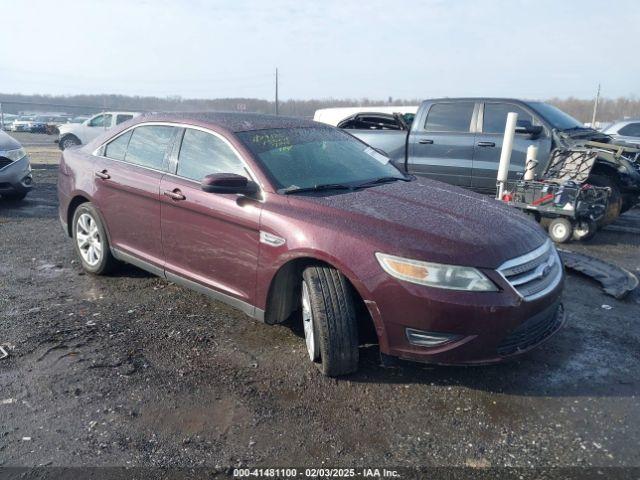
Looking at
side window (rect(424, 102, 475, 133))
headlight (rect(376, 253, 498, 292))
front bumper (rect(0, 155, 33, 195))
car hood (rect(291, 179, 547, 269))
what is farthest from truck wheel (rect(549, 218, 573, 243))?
front bumper (rect(0, 155, 33, 195))

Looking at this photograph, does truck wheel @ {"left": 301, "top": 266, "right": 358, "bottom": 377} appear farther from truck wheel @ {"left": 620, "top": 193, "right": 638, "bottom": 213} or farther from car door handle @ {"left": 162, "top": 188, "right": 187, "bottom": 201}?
truck wheel @ {"left": 620, "top": 193, "right": 638, "bottom": 213}

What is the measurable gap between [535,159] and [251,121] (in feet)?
15.4

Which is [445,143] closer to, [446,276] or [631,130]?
[446,276]

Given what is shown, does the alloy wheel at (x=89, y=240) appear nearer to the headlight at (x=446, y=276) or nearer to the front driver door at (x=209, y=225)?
the front driver door at (x=209, y=225)

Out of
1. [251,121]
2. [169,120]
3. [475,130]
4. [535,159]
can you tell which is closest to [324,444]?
[251,121]

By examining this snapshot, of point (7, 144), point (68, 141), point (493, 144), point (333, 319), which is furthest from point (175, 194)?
point (68, 141)

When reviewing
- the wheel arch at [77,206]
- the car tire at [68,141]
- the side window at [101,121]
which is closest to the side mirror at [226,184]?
the wheel arch at [77,206]

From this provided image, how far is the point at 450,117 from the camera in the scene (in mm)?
8234

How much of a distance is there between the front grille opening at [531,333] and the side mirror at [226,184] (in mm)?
1887

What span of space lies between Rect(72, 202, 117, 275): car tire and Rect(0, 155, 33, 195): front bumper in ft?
13.4

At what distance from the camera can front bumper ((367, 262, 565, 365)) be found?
2748 millimetres

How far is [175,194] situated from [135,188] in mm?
565

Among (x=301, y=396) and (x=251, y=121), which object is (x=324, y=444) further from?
(x=251, y=121)

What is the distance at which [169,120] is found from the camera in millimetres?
4266
